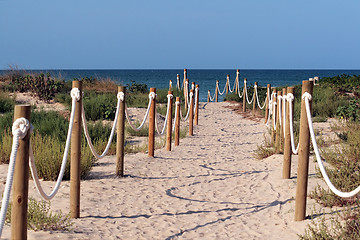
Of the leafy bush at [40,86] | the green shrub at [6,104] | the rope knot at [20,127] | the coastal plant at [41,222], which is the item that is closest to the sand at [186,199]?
the coastal plant at [41,222]

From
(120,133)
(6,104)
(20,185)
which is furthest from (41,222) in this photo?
(6,104)

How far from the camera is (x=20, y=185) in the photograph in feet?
10.1

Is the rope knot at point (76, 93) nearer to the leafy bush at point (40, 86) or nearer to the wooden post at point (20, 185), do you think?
the wooden post at point (20, 185)

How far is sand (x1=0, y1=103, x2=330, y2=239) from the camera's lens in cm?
443

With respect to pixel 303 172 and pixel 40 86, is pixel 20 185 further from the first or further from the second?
pixel 40 86

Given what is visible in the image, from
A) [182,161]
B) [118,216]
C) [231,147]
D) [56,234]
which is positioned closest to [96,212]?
[118,216]

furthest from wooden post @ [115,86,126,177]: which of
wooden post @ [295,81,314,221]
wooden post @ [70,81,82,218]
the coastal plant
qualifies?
wooden post @ [295,81,314,221]

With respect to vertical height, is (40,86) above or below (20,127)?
above

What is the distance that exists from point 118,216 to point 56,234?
97cm

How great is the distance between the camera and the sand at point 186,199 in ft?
14.5

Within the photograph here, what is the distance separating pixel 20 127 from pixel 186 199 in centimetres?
308

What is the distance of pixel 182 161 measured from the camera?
8.15m

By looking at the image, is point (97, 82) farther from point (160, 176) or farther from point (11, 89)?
point (160, 176)

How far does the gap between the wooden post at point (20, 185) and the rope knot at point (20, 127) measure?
38 mm
